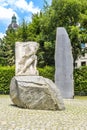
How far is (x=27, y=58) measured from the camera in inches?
955

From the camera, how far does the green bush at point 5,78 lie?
28.5 m

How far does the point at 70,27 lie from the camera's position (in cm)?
3078

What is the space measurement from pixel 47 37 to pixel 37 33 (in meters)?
5.42

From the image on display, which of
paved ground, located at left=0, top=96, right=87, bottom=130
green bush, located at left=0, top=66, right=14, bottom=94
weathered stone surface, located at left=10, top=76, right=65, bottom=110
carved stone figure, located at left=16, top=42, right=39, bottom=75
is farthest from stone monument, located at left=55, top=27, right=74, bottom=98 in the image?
paved ground, located at left=0, top=96, right=87, bottom=130

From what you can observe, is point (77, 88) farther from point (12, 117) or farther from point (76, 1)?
point (12, 117)

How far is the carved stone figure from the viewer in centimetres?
2400

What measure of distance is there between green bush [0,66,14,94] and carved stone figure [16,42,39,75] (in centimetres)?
435

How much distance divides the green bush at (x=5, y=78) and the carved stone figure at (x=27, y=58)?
171 inches

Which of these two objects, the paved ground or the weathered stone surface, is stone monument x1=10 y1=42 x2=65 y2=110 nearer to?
the weathered stone surface

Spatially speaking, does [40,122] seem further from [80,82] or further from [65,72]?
[80,82]

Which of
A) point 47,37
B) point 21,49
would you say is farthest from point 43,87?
point 47,37

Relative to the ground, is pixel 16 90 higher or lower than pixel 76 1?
lower

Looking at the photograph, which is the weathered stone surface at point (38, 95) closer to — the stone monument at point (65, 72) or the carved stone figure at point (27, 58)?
the stone monument at point (65, 72)

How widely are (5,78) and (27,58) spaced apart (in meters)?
5.06
